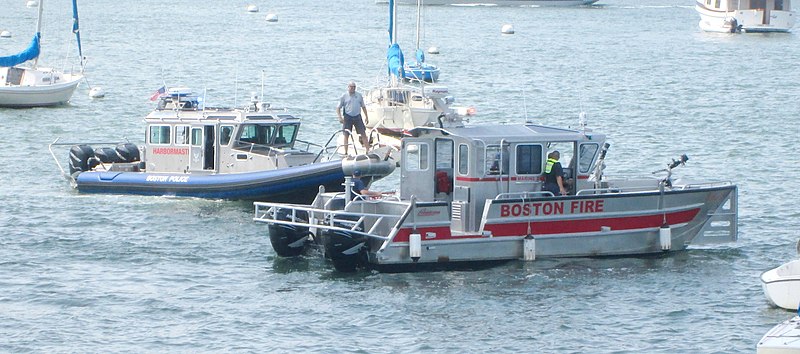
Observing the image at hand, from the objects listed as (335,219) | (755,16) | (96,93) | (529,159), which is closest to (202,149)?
(335,219)

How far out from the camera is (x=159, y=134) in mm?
34344

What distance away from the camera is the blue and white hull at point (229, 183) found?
32.0 metres

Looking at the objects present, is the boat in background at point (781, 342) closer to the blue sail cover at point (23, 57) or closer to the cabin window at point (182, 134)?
the cabin window at point (182, 134)

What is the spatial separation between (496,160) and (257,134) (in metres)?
8.77

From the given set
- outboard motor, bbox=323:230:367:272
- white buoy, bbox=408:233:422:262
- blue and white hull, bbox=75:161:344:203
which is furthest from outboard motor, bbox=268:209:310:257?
blue and white hull, bbox=75:161:344:203

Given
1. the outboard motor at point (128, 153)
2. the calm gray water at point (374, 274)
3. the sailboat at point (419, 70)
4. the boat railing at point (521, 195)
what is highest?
the sailboat at point (419, 70)

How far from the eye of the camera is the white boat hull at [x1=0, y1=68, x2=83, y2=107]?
54.2m

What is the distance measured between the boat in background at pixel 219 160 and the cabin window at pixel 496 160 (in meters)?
5.86

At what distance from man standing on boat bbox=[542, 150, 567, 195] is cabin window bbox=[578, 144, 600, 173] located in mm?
611

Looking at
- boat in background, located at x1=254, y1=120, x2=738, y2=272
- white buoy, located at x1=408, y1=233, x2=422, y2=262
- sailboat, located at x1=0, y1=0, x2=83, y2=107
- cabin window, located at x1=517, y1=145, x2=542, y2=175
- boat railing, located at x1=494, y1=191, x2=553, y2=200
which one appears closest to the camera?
white buoy, located at x1=408, y1=233, x2=422, y2=262

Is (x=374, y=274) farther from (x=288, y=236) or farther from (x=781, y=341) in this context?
(x=781, y=341)

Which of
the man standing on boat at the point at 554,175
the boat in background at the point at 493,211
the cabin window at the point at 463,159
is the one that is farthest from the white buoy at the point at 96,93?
the man standing on boat at the point at 554,175

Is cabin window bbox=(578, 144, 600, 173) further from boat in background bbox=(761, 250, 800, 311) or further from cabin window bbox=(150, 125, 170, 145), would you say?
cabin window bbox=(150, 125, 170, 145)

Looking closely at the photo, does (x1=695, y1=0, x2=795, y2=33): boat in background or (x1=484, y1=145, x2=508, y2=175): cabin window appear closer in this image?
(x1=484, y1=145, x2=508, y2=175): cabin window
